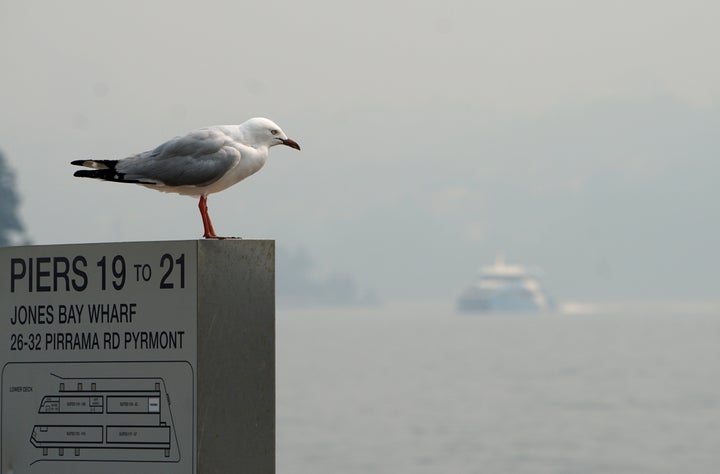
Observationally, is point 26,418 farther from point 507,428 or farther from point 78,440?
point 507,428

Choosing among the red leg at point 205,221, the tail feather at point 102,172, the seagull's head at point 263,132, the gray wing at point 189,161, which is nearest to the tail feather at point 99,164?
the tail feather at point 102,172

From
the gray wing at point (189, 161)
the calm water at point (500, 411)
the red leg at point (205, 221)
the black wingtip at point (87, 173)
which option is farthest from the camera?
the calm water at point (500, 411)

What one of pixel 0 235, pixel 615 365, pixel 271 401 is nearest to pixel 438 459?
pixel 271 401

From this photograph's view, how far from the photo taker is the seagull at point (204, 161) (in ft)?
21.6

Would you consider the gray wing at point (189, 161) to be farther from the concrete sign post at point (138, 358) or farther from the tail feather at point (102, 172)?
the concrete sign post at point (138, 358)

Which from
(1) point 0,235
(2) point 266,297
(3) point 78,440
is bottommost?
(3) point 78,440

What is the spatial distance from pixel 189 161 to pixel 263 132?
0.34m

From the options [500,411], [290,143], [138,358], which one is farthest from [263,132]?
[500,411]

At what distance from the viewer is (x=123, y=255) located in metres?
6.11

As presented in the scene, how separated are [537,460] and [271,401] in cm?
4464

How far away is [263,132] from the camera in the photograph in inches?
264

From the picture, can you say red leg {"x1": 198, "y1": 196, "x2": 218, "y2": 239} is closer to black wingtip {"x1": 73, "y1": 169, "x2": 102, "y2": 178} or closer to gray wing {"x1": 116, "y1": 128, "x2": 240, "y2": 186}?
gray wing {"x1": 116, "y1": 128, "x2": 240, "y2": 186}

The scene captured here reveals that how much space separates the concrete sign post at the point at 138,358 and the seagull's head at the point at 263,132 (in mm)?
673

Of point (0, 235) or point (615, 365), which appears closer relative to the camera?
point (0, 235)
